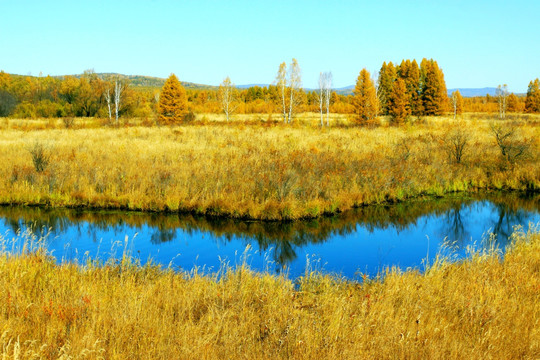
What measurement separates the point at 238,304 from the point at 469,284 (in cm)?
292

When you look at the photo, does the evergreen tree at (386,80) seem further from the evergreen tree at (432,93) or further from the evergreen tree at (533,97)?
the evergreen tree at (533,97)

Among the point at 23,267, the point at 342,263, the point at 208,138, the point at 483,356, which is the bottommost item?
the point at 342,263

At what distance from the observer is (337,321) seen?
3812 millimetres

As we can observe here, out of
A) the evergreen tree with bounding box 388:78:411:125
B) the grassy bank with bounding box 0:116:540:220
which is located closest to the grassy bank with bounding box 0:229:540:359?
the grassy bank with bounding box 0:116:540:220

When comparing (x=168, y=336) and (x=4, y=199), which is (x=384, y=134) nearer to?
(x=4, y=199)

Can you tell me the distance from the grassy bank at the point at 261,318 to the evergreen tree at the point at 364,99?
32.1 metres

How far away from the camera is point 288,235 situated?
32.3 feet

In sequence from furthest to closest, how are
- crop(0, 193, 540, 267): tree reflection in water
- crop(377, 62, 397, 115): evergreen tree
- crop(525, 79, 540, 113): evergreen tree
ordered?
crop(525, 79, 540, 113): evergreen tree, crop(377, 62, 397, 115): evergreen tree, crop(0, 193, 540, 267): tree reflection in water

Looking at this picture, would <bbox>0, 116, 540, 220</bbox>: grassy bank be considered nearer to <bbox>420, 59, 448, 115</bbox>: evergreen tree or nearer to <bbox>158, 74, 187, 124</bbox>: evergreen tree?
<bbox>158, 74, 187, 124</bbox>: evergreen tree

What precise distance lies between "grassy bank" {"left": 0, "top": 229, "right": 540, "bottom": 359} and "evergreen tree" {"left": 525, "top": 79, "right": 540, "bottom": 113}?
69566 mm

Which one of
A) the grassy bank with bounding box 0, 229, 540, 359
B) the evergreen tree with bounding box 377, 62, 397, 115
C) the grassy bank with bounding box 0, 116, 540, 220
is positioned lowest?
the grassy bank with bounding box 0, 229, 540, 359

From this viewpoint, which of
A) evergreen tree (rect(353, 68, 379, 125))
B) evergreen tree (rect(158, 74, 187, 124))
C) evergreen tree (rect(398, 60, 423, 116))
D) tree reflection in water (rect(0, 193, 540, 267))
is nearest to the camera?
Answer: tree reflection in water (rect(0, 193, 540, 267))

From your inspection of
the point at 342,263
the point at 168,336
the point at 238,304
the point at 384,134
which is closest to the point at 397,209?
the point at 342,263

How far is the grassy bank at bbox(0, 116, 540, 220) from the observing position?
38.2 ft
